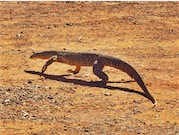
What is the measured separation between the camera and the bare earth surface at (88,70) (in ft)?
24.8

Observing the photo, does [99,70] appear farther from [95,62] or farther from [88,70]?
[88,70]

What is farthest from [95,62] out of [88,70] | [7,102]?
[7,102]

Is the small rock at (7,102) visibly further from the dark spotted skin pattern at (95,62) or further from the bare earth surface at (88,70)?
the dark spotted skin pattern at (95,62)

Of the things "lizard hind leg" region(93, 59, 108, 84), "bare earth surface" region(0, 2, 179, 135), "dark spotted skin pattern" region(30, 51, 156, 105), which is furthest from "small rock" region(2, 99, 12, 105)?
"lizard hind leg" region(93, 59, 108, 84)

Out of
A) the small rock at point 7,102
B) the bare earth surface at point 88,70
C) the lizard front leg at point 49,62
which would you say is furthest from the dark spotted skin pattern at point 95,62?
the small rock at point 7,102

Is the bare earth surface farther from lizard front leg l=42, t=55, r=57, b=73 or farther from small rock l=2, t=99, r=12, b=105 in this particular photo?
lizard front leg l=42, t=55, r=57, b=73

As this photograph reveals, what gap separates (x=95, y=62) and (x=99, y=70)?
196 millimetres

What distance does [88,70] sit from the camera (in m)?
10.5

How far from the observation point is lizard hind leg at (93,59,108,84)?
9.44 metres

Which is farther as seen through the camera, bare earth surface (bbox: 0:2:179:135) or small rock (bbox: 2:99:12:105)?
small rock (bbox: 2:99:12:105)

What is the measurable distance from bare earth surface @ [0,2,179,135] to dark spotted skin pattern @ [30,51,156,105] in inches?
7.5

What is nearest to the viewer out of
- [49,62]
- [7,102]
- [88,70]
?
[7,102]

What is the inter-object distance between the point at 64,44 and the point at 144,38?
7.73 ft

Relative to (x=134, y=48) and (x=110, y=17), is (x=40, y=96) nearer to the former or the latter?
(x=134, y=48)
